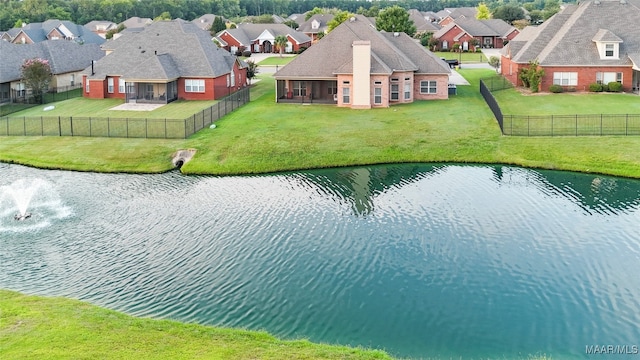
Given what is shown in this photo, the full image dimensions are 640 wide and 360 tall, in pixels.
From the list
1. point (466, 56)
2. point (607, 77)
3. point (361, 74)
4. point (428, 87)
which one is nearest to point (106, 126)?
point (361, 74)

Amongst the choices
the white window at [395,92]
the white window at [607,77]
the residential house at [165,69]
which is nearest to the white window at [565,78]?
the white window at [607,77]

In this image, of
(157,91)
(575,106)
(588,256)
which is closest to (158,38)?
(157,91)

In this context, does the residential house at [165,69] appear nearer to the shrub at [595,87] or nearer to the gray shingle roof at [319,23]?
the shrub at [595,87]

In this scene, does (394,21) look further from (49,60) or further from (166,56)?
(49,60)

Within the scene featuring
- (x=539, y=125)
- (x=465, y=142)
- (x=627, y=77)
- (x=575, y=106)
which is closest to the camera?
(x=465, y=142)

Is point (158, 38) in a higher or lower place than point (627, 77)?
higher

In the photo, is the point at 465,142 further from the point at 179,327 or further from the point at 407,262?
the point at 179,327

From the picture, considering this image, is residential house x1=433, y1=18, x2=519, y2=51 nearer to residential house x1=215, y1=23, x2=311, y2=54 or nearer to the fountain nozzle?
residential house x1=215, y1=23, x2=311, y2=54
